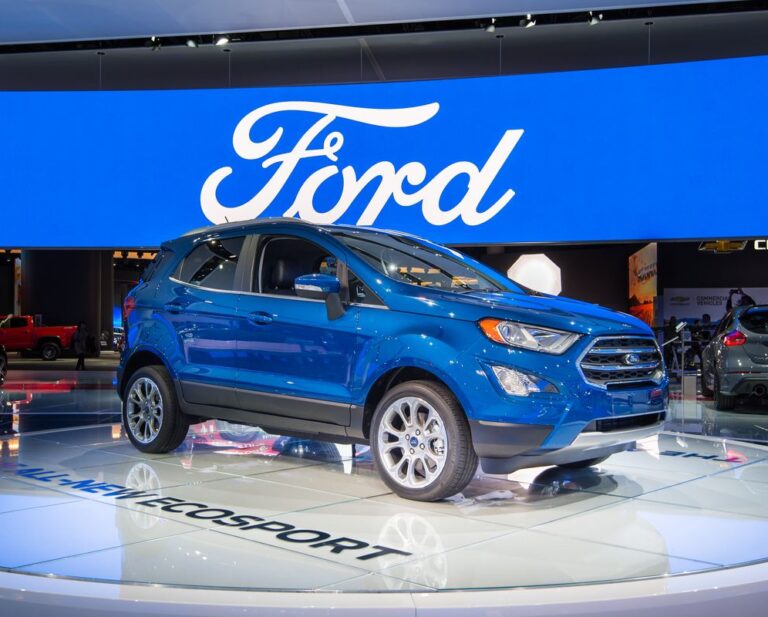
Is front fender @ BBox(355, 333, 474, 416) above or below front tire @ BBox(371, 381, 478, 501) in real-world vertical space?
above

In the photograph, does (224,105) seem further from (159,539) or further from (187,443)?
(159,539)

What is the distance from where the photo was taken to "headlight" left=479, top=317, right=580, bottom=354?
4867 millimetres

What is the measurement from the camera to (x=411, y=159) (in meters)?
11.9

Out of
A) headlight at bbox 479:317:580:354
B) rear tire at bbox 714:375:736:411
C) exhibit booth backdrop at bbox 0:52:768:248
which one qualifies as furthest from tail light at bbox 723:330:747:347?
headlight at bbox 479:317:580:354

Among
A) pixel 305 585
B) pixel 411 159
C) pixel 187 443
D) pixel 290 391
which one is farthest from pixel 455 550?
pixel 411 159

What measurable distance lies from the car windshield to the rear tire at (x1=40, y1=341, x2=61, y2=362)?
25015 millimetres

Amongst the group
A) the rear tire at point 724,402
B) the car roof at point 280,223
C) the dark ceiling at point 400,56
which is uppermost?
the dark ceiling at point 400,56

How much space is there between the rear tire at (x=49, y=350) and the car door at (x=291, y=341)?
24.7 meters

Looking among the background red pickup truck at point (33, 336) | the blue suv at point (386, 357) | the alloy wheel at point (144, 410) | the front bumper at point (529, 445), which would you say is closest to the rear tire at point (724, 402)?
the blue suv at point (386, 357)

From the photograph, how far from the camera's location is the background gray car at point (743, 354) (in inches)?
429

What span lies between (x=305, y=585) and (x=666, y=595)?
Answer: 1466mm

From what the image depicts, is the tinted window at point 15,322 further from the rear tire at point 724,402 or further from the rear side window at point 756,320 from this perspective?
the rear side window at point 756,320

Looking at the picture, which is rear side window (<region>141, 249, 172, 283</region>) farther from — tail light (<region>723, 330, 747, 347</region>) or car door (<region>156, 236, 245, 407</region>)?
tail light (<region>723, 330, 747, 347</region>)

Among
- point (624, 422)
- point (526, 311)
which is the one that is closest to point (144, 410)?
point (526, 311)
